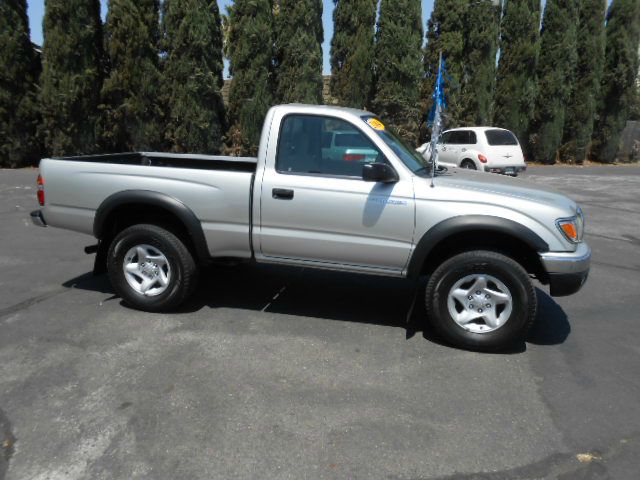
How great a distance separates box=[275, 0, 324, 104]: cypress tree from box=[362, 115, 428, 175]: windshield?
12.8 meters

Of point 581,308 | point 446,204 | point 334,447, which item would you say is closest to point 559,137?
point 581,308

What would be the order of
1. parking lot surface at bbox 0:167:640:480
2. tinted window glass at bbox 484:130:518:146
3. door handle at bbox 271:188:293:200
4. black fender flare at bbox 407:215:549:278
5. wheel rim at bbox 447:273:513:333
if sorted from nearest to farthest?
1. parking lot surface at bbox 0:167:640:480
2. black fender flare at bbox 407:215:549:278
3. wheel rim at bbox 447:273:513:333
4. door handle at bbox 271:188:293:200
5. tinted window glass at bbox 484:130:518:146

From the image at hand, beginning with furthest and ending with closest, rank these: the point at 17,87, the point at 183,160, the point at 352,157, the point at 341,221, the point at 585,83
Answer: the point at 585,83 < the point at 17,87 < the point at 183,160 < the point at 352,157 < the point at 341,221

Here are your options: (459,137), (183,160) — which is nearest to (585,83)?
(459,137)

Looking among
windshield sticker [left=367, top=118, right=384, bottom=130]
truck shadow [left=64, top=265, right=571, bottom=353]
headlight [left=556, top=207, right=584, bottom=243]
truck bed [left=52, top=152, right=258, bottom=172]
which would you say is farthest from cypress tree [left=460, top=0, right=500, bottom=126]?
headlight [left=556, top=207, right=584, bottom=243]

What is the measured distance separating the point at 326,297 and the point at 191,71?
498 inches

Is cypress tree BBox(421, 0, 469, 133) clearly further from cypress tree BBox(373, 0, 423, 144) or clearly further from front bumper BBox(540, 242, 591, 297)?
front bumper BBox(540, 242, 591, 297)

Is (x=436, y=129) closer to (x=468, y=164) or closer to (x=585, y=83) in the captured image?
(x=468, y=164)

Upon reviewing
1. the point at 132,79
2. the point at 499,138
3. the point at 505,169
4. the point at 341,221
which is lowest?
the point at 341,221

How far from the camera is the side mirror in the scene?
4074 mm

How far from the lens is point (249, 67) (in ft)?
54.5

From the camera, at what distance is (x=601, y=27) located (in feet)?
76.2

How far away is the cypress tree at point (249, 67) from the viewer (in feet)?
53.5

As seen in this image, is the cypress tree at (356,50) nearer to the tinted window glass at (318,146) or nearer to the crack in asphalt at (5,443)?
the tinted window glass at (318,146)
